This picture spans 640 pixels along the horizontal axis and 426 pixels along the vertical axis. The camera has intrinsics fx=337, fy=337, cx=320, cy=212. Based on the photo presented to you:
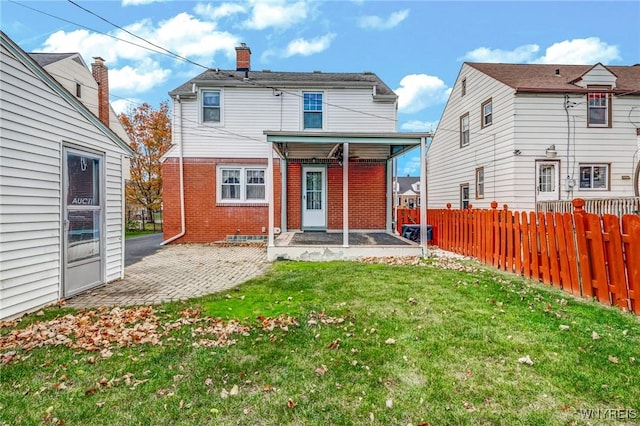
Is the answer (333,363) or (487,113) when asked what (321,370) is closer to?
(333,363)

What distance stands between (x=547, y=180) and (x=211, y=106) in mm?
13218

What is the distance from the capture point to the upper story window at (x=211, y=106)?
1342 cm

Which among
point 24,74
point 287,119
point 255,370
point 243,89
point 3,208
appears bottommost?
point 255,370

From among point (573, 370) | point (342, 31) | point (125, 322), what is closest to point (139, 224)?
point (342, 31)

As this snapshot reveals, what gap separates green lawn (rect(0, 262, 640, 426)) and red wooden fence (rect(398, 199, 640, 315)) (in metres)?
0.45

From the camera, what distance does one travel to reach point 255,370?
3.06 m

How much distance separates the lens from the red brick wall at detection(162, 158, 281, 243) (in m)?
13.2

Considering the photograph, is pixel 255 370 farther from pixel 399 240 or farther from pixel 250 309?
pixel 399 240

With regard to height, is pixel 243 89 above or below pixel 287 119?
above

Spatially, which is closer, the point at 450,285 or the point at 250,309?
the point at 250,309

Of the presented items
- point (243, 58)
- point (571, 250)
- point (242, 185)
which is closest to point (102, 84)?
point (243, 58)

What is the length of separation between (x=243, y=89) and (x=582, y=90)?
41.7 ft

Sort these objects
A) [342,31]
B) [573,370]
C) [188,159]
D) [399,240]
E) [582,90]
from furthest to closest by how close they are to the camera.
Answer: [342,31]
[188,159]
[582,90]
[399,240]
[573,370]

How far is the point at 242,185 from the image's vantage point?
43.9ft
